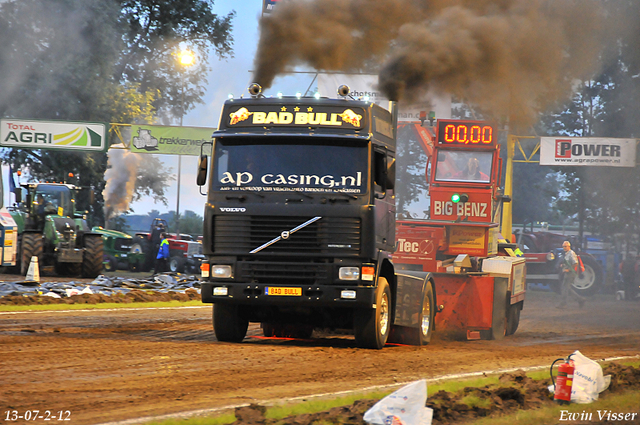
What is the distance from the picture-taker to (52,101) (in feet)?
133

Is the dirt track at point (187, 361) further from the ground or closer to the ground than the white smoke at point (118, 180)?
closer to the ground

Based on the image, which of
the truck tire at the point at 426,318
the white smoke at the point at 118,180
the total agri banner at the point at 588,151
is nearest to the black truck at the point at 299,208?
the truck tire at the point at 426,318

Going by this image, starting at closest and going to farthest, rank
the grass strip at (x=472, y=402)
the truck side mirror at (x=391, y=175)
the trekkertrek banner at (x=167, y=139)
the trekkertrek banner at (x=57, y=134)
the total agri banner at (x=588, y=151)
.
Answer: the grass strip at (x=472, y=402) < the truck side mirror at (x=391, y=175) < the total agri banner at (x=588, y=151) < the trekkertrek banner at (x=57, y=134) < the trekkertrek banner at (x=167, y=139)

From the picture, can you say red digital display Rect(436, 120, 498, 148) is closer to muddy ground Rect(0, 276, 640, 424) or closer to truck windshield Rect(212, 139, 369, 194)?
muddy ground Rect(0, 276, 640, 424)

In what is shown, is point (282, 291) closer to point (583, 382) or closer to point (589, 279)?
point (583, 382)

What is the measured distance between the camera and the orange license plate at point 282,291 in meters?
10.9

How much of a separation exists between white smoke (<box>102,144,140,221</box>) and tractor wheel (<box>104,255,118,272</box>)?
9034 millimetres

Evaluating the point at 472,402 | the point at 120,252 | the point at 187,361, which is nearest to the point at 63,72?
the point at 120,252

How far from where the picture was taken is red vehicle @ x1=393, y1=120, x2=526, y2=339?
1468 cm

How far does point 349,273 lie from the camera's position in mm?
10836

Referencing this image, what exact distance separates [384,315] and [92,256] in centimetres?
1832

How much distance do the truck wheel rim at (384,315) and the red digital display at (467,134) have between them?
231 inches

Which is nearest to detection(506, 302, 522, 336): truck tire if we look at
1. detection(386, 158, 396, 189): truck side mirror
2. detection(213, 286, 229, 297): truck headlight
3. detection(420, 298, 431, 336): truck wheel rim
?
detection(420, 298, 431, 336): truck wheel rim

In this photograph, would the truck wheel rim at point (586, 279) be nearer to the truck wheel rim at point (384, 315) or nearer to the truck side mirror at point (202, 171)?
the truck wheel rim at point (384, 315)
